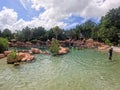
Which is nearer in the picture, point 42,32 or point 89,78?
point 89,78

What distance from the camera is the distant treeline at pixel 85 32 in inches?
2509

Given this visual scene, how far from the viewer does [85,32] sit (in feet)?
314

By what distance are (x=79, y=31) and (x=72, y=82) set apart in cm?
8197

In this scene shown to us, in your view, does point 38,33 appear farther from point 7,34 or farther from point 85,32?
point 85,32

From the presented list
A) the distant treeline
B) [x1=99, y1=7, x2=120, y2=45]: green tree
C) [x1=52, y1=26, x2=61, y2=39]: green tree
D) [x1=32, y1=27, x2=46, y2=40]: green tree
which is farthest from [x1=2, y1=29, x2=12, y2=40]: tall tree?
[x1=99, y1=7, x2=120, y2=45]: green tree

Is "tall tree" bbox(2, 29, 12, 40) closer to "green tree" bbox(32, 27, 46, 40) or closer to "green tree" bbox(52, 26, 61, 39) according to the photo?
"green tree" bbox(32, 27, 46, 40)

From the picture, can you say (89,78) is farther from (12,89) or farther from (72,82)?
(12,89)

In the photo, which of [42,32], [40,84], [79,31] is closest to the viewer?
[40,84]

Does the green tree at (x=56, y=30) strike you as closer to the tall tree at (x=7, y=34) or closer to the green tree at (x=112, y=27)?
the tall tree at (x=7, y=34)

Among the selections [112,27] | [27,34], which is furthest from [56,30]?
[112,27]

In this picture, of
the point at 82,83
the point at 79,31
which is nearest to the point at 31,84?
the point at 82,83

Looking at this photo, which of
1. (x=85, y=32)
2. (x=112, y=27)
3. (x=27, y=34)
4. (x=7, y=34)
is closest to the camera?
(x=112, y=27)

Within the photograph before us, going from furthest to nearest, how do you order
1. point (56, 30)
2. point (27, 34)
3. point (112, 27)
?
point (27, 34), point (56, 30), point (112, 27)

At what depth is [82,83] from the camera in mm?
13844
